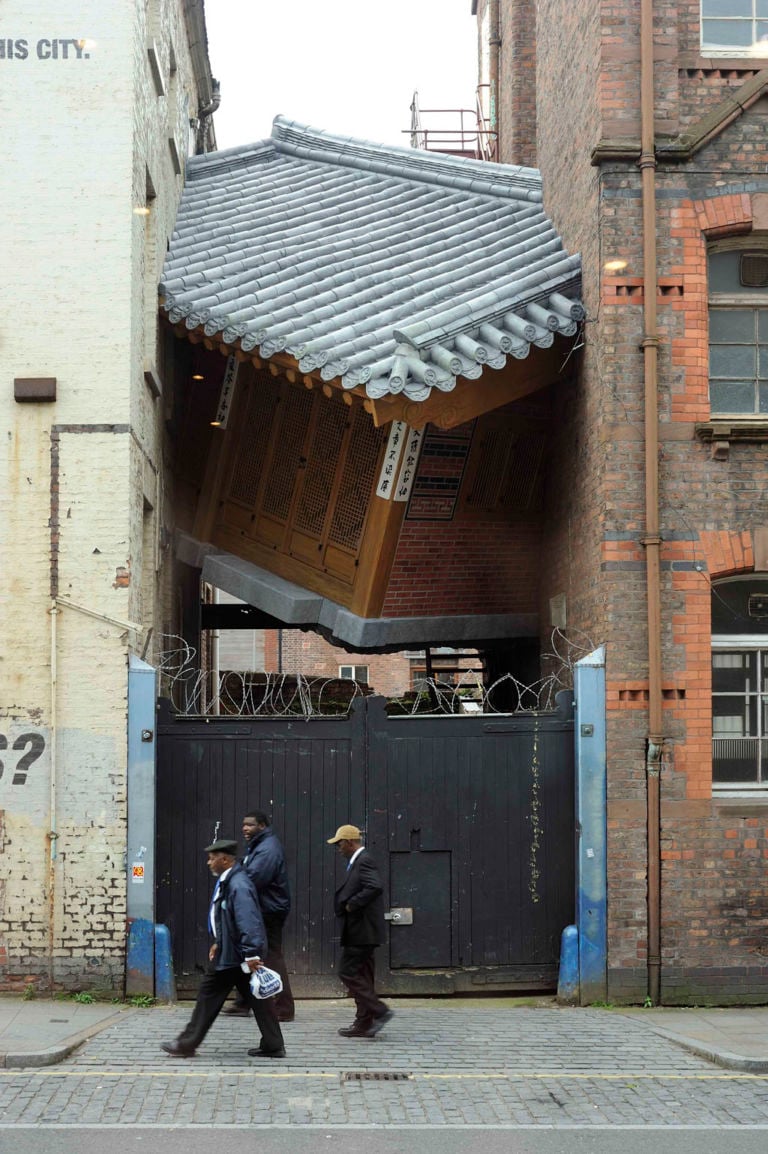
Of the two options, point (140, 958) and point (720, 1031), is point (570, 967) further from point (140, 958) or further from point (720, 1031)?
point (140, 958)

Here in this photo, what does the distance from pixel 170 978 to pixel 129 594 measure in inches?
132

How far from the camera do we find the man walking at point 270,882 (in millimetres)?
10148

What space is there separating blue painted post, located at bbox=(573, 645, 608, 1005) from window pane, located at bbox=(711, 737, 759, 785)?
3.83 feet

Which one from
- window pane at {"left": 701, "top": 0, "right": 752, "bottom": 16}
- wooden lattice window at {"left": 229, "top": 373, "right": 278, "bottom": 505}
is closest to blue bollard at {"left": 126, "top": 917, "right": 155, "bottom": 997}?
wooden lattice window at {"left": 229, "top": 373, "right": 278, "bottom": 505}

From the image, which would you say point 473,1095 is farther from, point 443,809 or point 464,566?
point 464,566

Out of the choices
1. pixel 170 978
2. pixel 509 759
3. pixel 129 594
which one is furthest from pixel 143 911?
pixel 509 759

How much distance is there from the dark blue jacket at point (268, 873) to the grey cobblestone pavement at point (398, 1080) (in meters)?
0.99

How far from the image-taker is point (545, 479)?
14.3m

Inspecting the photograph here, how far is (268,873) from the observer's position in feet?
33.3

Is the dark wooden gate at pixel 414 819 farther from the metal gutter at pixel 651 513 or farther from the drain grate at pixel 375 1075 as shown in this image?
the drain grate at pixel 375 1075

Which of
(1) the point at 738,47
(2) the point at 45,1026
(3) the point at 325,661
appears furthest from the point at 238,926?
(3) the point at 325,661

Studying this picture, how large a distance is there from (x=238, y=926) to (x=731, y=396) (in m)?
6.78

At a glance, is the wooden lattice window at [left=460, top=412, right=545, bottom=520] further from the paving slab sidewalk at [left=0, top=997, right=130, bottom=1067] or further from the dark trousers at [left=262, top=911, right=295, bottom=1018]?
the paving slab sidewalk at [left=0, top=997, right=130, bottom=1067]
